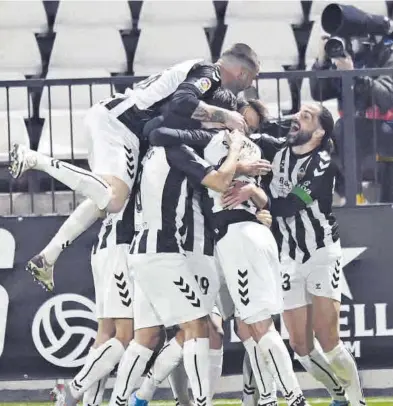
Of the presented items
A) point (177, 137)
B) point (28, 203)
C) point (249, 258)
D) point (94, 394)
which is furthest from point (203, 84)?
point (28, 203)

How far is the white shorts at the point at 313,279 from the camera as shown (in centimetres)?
916

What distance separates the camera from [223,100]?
28.9 ft

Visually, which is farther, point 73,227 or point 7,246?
point 7,246

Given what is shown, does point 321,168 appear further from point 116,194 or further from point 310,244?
point 116,194

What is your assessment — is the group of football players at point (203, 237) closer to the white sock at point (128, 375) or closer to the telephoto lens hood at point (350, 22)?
the white sock at point (128, 375)

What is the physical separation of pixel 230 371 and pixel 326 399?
0.72 m

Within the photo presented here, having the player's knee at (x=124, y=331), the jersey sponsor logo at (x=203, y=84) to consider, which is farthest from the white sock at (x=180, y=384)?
the jersey sponsor logo at (x=203, y=84)

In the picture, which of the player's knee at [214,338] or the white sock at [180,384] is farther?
the white sock at [180,384]

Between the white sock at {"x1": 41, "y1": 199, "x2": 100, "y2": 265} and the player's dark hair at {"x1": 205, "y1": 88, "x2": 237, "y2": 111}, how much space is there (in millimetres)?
1028

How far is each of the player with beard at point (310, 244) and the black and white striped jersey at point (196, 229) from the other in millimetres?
760

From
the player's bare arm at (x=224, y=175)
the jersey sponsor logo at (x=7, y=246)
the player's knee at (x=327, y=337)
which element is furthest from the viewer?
the jersey sponsor logo at (x=7, y=246)

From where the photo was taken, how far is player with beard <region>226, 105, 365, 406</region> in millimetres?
9148

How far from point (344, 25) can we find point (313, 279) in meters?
2.59

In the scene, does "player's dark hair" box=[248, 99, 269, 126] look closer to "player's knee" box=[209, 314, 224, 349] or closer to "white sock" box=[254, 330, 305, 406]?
"player's knee" box=[209, 314, 224, 349]
